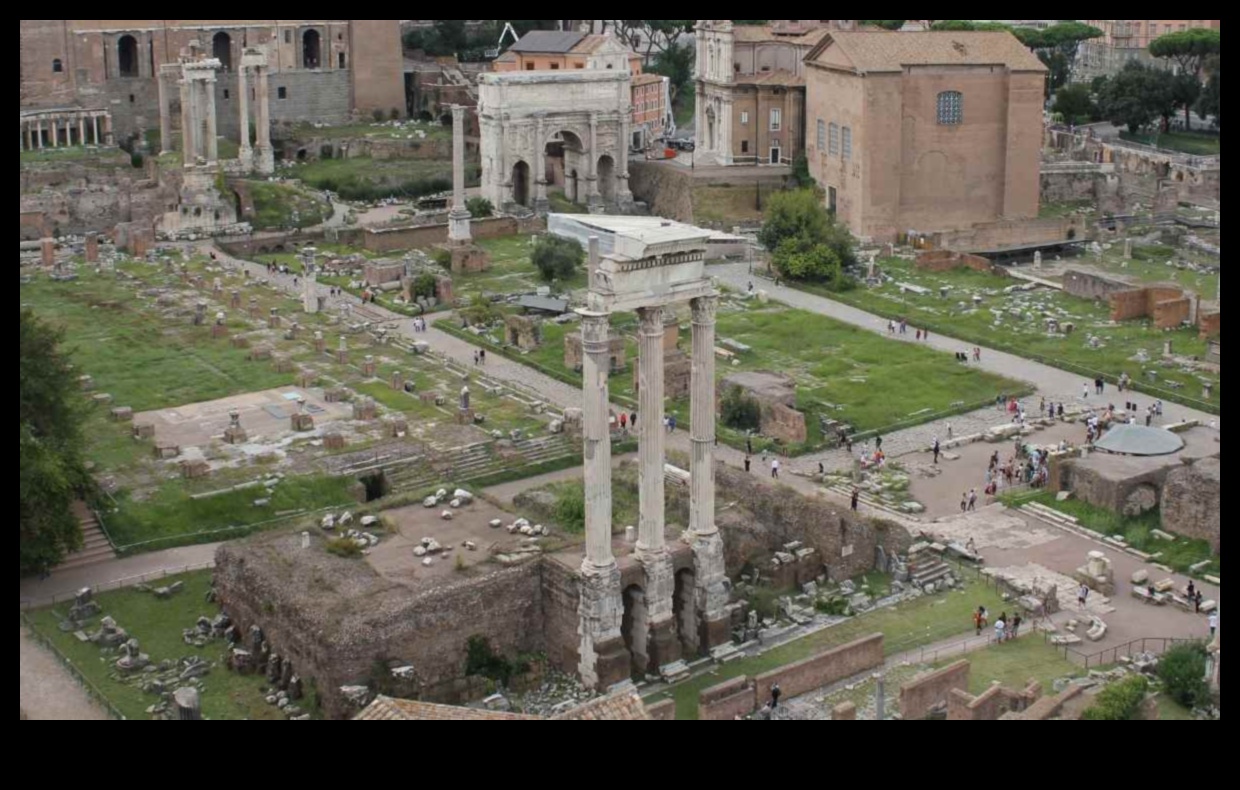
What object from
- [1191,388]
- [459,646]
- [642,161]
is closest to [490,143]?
[642,161]

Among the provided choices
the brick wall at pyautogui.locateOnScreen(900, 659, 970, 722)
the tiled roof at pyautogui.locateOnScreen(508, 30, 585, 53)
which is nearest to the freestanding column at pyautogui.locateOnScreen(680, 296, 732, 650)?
the brick wall at pyautogui.locateOnScreen(900, 659, 970, 722)

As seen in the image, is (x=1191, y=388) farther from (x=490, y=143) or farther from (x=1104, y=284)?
(x=490, y=143)

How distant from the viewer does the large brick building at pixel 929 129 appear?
232ft

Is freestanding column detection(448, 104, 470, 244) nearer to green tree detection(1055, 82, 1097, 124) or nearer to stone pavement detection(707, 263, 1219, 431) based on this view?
stone pavement detection(707, 263, 1219, 431)

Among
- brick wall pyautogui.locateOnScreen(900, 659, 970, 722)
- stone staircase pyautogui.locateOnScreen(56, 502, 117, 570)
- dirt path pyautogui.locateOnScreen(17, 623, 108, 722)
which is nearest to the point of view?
brick wall pyautogui.locateOnScreen(900, 659, 970, 722)

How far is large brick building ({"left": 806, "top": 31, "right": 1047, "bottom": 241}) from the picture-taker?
70.7m

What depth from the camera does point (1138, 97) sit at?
87625 mm

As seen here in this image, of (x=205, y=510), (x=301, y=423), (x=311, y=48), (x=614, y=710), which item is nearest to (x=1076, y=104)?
(x=311, y=48)

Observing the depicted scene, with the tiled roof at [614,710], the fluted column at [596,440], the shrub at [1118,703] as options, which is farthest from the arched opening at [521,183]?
the tiled roof at [614,710]

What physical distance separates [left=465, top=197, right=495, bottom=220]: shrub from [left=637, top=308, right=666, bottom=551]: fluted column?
1695 inches

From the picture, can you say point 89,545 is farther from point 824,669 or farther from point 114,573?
point 824,669

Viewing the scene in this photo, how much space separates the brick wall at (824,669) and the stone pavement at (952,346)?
16.6 metres

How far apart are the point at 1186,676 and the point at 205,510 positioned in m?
21.2

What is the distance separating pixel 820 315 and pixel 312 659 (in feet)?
105
